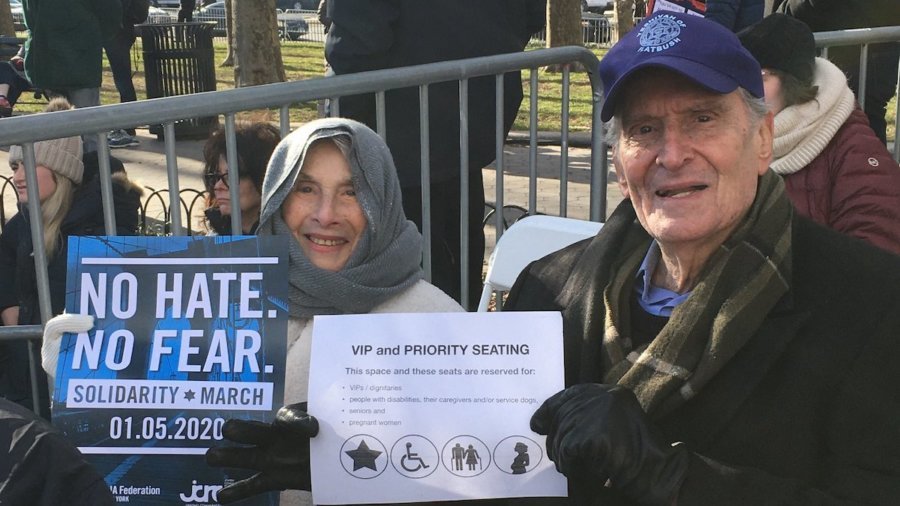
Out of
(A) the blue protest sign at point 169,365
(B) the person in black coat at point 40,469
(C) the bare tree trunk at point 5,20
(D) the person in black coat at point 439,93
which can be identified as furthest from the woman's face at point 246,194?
(C) the bare tree trunk at point 5,20

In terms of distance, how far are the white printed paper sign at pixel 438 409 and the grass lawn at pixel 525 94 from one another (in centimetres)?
203

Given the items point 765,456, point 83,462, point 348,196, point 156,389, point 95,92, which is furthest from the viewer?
point 95,92

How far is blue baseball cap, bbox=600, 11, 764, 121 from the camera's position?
7.14ft

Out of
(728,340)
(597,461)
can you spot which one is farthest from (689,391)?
(597,461)

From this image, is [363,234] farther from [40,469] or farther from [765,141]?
[40,469]


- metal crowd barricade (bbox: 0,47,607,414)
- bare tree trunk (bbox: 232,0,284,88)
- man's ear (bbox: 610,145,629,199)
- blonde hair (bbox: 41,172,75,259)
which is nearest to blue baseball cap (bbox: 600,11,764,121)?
man's ear (bbox: 610,145,629,199)

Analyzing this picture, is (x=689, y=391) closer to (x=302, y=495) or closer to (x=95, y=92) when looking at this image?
(x=302, y=495)

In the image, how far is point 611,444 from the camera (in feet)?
6.49

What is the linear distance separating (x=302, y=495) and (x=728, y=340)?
1.12 meters

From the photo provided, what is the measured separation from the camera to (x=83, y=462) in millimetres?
1755

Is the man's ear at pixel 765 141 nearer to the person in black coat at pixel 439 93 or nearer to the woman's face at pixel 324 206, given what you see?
the woman's face at pixel 324 206

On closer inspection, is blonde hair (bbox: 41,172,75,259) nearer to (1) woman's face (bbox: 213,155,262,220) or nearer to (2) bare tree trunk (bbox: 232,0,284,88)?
(1) woman's face (bbox: 213,155,262,220)

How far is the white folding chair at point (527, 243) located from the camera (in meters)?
3.58

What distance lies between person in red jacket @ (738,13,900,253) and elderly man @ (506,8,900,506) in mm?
1425
